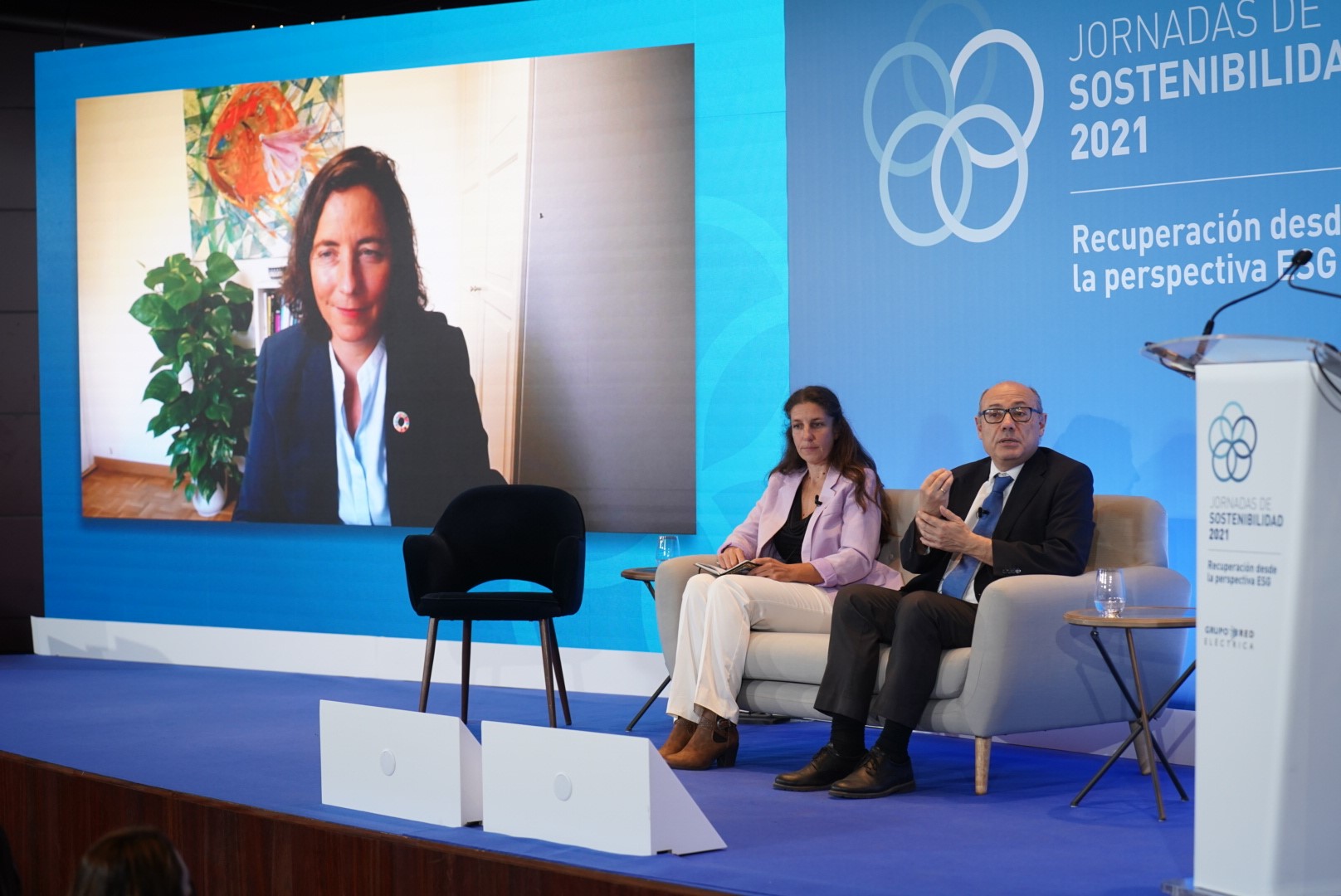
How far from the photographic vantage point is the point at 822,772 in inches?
157

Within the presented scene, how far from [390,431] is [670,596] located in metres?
2.06

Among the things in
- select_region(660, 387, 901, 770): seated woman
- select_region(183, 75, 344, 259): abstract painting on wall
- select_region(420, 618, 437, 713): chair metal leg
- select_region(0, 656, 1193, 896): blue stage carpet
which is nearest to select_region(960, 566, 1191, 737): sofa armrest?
select_region(0, 656, 1193, 896): blue stage carpet

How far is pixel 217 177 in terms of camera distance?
6.75 m

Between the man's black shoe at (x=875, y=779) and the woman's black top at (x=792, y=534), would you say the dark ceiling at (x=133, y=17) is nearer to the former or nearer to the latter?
the woman's black top at (x=792, y=534)

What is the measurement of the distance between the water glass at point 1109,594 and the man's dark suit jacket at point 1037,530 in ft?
0.96

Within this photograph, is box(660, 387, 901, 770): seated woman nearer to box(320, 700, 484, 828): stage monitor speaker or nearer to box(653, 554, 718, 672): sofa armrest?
box(653, 554, 718, 672): sofa armrest

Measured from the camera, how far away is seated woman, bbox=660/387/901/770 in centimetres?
433

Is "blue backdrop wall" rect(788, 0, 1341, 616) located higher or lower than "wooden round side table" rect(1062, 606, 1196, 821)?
higher

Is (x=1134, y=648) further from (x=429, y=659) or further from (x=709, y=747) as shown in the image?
(x=429, y=659)

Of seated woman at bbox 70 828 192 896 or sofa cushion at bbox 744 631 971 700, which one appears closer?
seated woman at bbox 70 828 192 896

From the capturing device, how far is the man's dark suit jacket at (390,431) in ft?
20.2

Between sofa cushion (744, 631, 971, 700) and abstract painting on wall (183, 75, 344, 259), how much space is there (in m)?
3.27

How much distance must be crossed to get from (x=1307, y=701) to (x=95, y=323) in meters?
5.93

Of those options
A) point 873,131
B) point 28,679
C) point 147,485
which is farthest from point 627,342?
point 28,679
